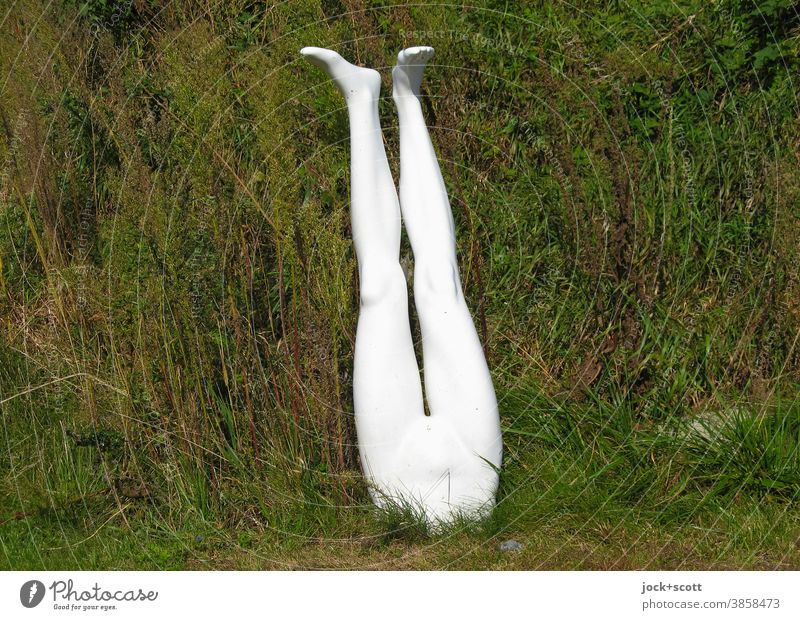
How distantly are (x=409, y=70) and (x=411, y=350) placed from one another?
100 centimetres

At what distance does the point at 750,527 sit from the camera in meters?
3.62

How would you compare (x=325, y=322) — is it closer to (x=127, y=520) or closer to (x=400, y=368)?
(x=400, y=368)

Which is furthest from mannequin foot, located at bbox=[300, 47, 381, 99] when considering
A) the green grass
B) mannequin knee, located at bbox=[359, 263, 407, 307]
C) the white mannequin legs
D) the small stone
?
the small stone

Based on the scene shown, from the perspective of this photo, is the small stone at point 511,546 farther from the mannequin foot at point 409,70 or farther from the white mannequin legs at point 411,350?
the mannequin foot at point 409,70

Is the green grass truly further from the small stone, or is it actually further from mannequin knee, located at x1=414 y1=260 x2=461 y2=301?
mannequin knee, located at x1=414 y1=260 x2=461 y2=301

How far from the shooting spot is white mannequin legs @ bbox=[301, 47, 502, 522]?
3713mm

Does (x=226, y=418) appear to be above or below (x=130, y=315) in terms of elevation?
below

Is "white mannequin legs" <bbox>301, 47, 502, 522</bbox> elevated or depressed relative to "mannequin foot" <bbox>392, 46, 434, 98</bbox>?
depressed

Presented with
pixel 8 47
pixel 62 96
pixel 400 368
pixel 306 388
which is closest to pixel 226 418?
pixel 306 388

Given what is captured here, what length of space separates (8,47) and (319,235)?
173 cm

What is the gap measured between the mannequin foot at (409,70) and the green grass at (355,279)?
0.48 meters

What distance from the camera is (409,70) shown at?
379 cm

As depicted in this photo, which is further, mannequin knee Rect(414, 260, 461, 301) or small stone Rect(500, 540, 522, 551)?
mannequin knee Rect(414, 260, 461, 301)

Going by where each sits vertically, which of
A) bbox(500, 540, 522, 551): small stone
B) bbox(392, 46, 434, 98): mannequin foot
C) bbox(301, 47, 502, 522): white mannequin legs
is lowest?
bbox(500, 540, 522, 551): small stone
